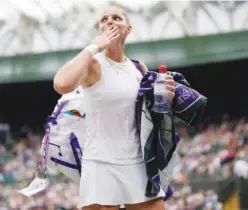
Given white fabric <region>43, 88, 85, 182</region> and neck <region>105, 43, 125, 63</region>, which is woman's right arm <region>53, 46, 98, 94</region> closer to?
neck <region>105, 43, 125, 63</region>

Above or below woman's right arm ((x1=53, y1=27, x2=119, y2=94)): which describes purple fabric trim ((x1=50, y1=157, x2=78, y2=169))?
below

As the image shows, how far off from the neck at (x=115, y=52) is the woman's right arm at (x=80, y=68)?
0.39ft

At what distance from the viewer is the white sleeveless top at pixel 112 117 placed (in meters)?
3.78

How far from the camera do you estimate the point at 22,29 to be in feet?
70.5

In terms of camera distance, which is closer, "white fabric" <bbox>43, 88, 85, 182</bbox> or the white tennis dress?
the white tennis dress

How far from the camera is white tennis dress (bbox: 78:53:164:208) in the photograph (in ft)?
12.4

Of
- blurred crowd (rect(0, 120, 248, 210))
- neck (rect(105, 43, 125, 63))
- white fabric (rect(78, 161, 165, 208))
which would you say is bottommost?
blurred crowd (rect(0, 120, 248, 210))

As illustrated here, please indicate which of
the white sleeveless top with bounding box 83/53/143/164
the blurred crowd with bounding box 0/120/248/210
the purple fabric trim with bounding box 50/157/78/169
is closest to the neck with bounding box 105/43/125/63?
the white sleeveless top with bounding box 83/53/143/164

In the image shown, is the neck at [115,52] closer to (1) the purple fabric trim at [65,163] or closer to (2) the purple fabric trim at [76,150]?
(2) the purple fabric trim at [76,150]

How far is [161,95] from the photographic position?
3738 mm

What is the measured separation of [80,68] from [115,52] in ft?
1.53

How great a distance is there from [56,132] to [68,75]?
1056mm

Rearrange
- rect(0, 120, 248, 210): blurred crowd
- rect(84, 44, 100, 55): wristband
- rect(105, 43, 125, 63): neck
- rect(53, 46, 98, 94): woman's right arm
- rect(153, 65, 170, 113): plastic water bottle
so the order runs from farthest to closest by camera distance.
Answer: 1. rect(0, 120, 248, 210): blurred crowd
2. rect(105, 43, 125, 63): neck
3. rect(153, 65, 170, 113): plastic water bottle
4. rect(84, 44, 100, 55): wristband
5. rect(53, 46, 98, 94): woman's right arm

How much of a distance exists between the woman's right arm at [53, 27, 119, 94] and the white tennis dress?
0.13 metres
